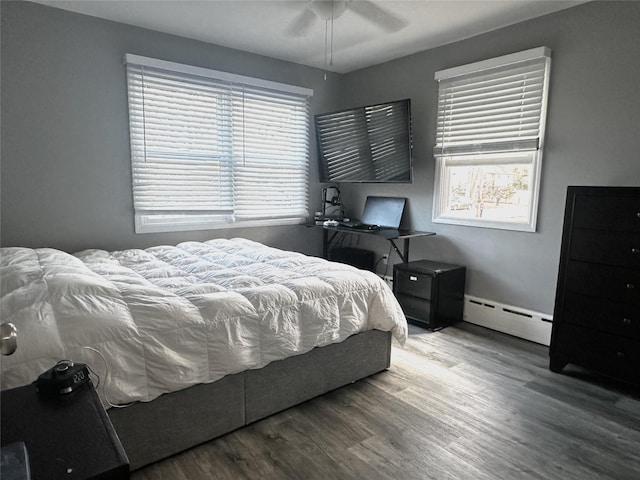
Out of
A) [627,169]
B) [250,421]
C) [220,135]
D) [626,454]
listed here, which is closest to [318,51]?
[220,135]

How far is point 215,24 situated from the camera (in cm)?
328

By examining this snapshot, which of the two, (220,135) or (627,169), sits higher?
(220,135)

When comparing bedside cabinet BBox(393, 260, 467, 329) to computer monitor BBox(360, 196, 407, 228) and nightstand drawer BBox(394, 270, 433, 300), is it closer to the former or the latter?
nightstand drawer BBox(394, 270, 433, 300)

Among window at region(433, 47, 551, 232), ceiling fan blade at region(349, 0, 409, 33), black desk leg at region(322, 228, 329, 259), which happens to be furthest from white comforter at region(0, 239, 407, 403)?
black desk leg at region(322, 228, 329, 259)

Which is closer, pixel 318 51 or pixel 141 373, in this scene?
pixel 141 373

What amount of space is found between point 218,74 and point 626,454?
4.00 meters

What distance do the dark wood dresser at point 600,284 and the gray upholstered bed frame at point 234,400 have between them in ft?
4.07

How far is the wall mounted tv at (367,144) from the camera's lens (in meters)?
3.68

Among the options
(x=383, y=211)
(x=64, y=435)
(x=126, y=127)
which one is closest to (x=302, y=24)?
(x=126, y=127)

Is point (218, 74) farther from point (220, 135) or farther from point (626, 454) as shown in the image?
point (626, 454)

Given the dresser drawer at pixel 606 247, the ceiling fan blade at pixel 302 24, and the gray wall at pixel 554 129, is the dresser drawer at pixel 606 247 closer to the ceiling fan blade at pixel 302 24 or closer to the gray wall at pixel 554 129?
the gray wall at pixel 554 129

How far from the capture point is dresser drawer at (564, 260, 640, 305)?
2301 millimetres


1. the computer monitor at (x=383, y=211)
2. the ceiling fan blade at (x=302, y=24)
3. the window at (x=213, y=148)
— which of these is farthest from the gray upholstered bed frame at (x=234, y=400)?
the ceiling fan blade at (x=302, y=24)

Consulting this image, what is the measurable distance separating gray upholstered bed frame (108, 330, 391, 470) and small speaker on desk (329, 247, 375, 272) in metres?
1.92
